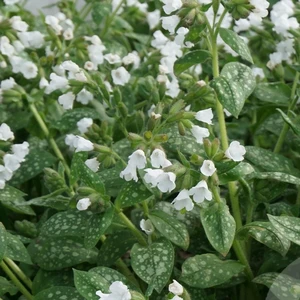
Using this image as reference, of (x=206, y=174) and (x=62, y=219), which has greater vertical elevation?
(x=206, y=174)

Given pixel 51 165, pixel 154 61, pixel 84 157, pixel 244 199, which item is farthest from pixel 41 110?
Answer: pixel 244 199

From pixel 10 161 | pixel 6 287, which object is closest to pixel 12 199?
pixel 10 161

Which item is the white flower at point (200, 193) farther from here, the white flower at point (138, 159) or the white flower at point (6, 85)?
the white flower at point (6, 85)

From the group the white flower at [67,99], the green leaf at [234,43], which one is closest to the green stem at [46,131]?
the white flower at [67,99]

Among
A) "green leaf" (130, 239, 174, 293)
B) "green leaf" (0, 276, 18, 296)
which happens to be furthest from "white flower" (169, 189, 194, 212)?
"green leaf" (0, 276, 18, 296)

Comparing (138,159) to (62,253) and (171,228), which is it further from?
(62,253)

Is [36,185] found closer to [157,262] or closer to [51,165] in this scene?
[51,165]
